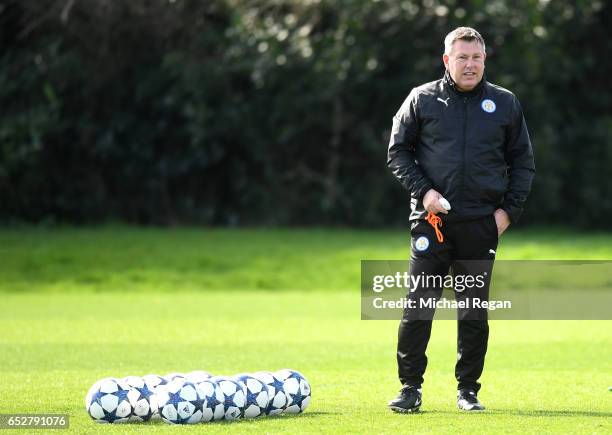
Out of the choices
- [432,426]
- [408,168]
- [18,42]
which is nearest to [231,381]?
[432,426]

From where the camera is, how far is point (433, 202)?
640 cm

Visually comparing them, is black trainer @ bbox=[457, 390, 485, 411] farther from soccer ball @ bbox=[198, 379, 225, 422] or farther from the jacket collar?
the jacket collar

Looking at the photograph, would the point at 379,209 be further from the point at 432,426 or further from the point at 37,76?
the point at 432,426

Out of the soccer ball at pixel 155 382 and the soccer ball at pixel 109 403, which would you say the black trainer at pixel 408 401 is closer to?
the soccer ball at pixel 155 382

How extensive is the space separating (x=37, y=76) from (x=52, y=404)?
53.6 ft

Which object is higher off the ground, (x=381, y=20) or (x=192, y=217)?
(x=381, y=20)

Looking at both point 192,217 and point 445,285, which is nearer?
A: point 445,285

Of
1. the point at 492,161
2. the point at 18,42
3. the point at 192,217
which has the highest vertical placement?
the point at 18,42

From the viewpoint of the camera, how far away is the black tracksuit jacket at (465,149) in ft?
21.2

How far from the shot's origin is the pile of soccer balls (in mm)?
5977

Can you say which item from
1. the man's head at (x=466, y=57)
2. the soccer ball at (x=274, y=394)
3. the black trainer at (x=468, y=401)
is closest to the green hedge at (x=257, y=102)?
the man's head at (x=466, y=57)

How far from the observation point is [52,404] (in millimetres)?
→ 6777

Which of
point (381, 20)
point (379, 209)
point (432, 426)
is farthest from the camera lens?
point (379, 209)

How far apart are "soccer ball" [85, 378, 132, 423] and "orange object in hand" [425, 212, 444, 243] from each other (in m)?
1.91
